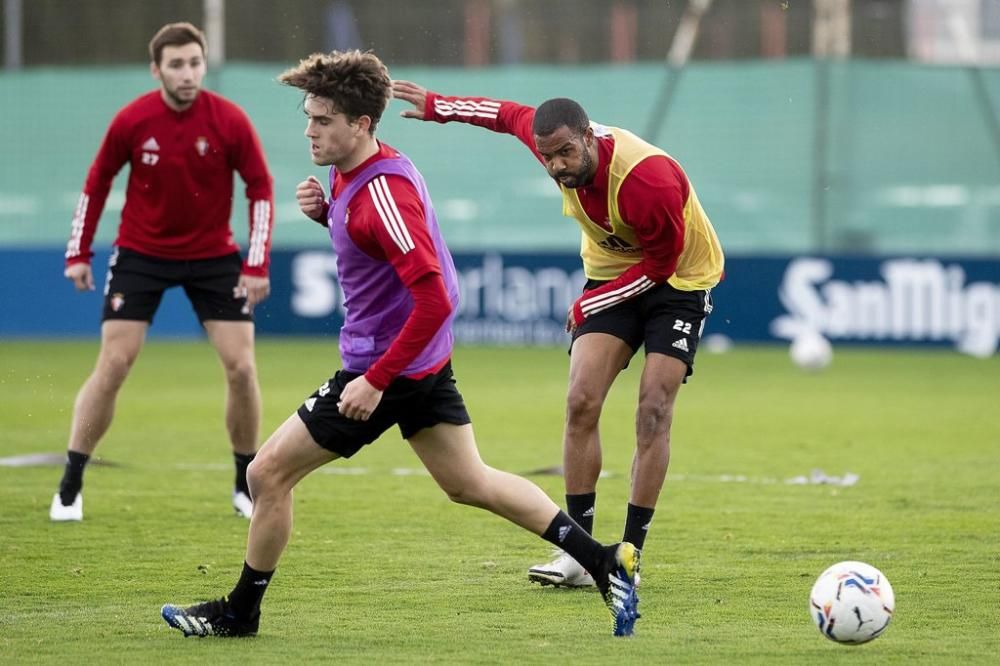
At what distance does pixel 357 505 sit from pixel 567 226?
11438mm

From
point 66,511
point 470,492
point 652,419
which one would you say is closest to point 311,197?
point 470,492

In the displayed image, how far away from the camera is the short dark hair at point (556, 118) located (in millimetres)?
6098

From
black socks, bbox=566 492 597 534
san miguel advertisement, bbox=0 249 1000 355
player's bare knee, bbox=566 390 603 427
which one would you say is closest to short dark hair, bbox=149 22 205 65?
player's bare knee, bbox=566 390 603 427

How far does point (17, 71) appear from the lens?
20984mm

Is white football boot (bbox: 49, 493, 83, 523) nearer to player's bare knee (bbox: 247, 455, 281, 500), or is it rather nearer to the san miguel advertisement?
player's bare knee (bbox: 247, 455, 281, 500)

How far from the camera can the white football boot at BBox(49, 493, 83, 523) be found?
26.7ft

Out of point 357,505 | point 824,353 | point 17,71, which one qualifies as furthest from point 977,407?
point 17,71

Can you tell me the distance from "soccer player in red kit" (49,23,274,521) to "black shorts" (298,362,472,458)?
2578 millimetres

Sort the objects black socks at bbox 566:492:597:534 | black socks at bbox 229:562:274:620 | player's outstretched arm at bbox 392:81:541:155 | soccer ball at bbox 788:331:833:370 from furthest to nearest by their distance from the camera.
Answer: soccer ball at bbox 788:331:833:370 < player's outstretched arm at bbox 392:81:541:155 < black socks at bbox 566:492:597:534 < black socks at bbox 229:562:274:620

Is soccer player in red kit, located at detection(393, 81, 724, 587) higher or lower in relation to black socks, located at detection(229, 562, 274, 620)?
higher

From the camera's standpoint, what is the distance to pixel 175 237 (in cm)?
830

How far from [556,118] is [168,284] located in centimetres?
290

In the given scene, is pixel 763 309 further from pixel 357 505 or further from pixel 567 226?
pixel 357 505

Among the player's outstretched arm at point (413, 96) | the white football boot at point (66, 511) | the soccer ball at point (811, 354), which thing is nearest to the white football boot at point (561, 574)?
the player's outstretched arm at point (413, 96)
